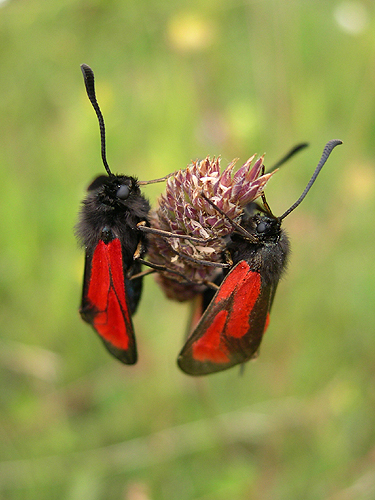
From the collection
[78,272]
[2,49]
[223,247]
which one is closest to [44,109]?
[2,49]

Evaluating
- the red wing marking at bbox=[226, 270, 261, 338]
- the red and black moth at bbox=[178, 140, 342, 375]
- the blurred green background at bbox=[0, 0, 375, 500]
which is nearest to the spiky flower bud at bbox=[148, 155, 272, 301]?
the red and black moth at bbox=[178, 140, 342, 375]

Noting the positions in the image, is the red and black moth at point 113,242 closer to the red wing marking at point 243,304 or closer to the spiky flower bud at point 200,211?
the spiky flower bud at point 200,211

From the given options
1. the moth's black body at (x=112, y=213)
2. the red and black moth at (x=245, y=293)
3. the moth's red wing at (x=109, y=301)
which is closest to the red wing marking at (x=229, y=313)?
the red and black moth at (x=245, y=293)

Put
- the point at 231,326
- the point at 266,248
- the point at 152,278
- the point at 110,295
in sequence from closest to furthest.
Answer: the point at 266,248 → the point at 231,326 → the point at 110,295 → the point at 152,278

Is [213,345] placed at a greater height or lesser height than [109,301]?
lesser

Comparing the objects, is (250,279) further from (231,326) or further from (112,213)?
(112,213)

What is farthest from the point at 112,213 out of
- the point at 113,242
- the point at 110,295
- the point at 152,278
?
the point at 152,278
